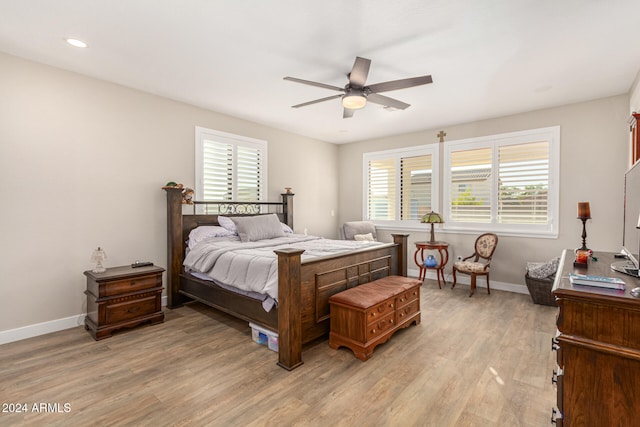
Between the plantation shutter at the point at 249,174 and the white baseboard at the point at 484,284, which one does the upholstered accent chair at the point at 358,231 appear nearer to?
the white baseboard at the point at 484,284

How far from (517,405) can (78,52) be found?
4719mm

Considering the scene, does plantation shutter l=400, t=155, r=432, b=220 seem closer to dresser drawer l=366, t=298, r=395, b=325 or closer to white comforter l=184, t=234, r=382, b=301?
white comforter l=184, t=234, r=382, b=301

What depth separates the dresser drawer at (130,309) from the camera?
3.09 metres

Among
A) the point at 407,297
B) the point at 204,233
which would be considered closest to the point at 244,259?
the point at 204,233

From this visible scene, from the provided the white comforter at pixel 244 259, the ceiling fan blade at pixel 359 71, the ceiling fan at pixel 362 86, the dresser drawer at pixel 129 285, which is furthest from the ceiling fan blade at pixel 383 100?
the dresser drawer at pixel 129 285

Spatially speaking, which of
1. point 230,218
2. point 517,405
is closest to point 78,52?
point 230,218

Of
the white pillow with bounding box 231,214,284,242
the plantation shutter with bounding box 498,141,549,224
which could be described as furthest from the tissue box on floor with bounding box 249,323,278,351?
the plantation shutter with bounding box 498,141,549,224

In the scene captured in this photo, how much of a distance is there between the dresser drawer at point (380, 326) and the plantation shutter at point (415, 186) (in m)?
3.17

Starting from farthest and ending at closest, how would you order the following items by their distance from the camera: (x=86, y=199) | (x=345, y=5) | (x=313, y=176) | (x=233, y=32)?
(x=313, y=176) → (x=86, y=199) → (x=233, y=32) → (x=345, y=5)

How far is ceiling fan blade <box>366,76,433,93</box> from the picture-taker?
2588 millimetres

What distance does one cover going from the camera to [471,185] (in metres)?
5.14

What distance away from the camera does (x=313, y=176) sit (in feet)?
20.8

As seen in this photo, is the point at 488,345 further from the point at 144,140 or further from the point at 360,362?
the point at 144,140

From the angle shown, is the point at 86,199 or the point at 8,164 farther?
the point at 86,199
